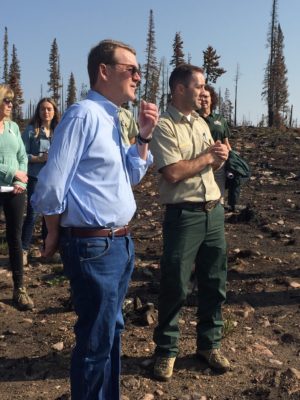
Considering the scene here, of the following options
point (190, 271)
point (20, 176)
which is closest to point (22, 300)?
point (20, 176)

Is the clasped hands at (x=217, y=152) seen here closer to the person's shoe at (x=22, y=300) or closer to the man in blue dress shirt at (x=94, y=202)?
the man in blue dress shirt at (x=94, y=202)

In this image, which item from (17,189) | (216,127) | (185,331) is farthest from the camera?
(17,189)

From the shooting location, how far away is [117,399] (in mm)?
3439

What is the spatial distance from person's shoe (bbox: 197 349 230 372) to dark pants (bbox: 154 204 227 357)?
0.18ft

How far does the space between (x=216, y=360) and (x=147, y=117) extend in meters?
2.45

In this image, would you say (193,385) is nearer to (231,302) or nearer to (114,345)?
(114,345)

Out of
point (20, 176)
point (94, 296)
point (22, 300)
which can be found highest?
point (20, 176)

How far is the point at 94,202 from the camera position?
2875 mm

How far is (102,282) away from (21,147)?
3.56 meters

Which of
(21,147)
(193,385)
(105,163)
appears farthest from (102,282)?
(21,147)

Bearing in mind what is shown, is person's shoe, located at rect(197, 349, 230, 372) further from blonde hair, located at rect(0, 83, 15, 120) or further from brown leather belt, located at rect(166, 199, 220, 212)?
blonde hair, located at rect(0, 83, 15, 120)

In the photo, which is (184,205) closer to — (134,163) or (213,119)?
(134,163)

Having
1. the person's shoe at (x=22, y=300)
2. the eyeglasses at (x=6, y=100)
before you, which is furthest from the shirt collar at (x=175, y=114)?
the person's shoe at (x=22, y=300)

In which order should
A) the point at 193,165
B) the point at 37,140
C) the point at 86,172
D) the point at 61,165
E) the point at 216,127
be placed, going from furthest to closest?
1. the point at 37,140
2. the point at 216,127
3. the point at 193,165
4. the point at 86,172
5. the point at 61,165
